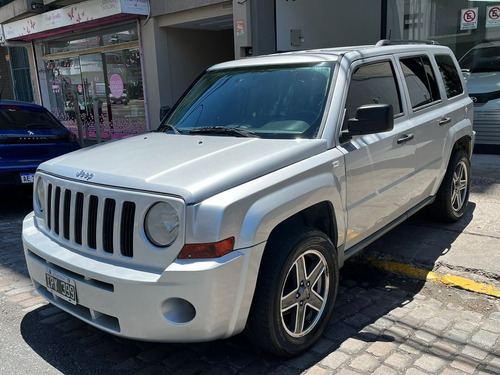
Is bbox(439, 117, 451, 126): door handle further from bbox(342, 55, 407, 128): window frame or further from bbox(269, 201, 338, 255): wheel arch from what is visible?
bbox(269, 201, 338, 255): wheel arch

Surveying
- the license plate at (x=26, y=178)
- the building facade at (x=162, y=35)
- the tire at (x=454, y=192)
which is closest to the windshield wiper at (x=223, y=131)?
the tire at (x=454, y=192)

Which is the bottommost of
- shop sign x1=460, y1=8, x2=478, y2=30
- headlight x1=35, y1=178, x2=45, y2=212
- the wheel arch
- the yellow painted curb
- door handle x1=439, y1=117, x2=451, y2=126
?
the yellow painted curb

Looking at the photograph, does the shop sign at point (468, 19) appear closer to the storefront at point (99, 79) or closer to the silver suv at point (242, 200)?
the silver suv at point (242, 200)

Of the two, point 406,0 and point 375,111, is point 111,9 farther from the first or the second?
point 375,111

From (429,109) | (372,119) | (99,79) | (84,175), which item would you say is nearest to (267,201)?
(372,119)

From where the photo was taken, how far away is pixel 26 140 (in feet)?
21.8

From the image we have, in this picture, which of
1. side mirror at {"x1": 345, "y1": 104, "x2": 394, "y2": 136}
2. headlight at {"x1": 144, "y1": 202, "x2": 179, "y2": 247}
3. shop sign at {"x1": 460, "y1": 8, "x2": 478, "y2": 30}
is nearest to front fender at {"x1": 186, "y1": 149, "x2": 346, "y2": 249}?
headlight at {"x1": 144, "y1": 202, "x2": 179, "y2": 247}

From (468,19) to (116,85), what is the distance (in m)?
8.96

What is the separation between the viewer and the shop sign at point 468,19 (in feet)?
29.6

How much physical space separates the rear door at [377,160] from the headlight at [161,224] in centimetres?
138

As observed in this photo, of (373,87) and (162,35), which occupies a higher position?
(162,35)

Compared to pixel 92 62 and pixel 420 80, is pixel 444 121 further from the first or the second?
pixel 92 62

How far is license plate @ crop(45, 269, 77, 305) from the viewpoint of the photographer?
9.36 ft

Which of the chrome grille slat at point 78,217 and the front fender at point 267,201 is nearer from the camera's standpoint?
the front fender at point 267,201
